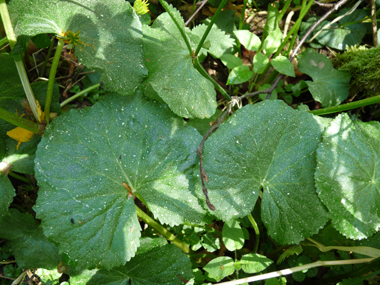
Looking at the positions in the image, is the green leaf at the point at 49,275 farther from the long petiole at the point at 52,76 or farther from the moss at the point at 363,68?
the moss at the point at 363,68

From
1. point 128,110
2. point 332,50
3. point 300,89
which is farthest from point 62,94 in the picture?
point 332,50

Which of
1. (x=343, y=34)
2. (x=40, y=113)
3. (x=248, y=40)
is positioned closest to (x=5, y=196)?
(x=40, y=113)

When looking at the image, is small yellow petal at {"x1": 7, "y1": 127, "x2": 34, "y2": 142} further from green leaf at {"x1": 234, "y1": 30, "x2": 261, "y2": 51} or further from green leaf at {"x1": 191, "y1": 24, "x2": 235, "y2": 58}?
green leaf at {"x1": 234, "y1": 30, "x2": 261, "y2": 51}

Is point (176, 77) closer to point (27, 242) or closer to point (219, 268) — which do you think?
point (219, 268)

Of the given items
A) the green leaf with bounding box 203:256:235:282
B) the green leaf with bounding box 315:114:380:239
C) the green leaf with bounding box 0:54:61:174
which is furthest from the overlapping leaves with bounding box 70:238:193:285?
the green leaf with bounding box 315:114:380:239

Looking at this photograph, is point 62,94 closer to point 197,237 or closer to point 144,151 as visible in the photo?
point 144,151
